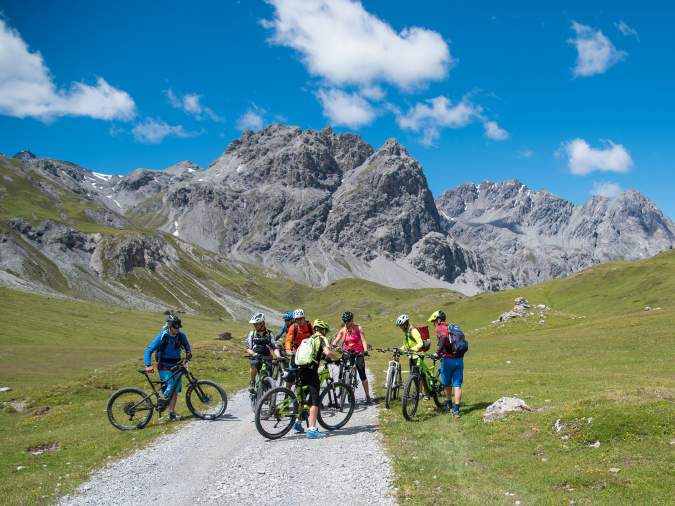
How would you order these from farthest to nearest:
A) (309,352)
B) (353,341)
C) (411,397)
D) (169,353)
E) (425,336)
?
(353,341) → (425,336) → (169,353) → (411,397) → (309,352)

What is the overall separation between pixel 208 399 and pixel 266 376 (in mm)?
2897

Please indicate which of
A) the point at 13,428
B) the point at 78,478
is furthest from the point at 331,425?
the point at 13,428

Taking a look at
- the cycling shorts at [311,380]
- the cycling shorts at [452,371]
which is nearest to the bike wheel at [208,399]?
the cycling shorts at [311,380]

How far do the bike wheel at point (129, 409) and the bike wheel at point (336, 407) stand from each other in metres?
7.30

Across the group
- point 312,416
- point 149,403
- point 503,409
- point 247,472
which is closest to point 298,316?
point 312,416

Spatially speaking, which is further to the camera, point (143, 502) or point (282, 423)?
point (282, 423)

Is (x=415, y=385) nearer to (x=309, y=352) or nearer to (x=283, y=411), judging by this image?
(x=309, y=352)

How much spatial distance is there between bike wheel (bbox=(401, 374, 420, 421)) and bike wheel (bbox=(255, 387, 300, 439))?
4.23m

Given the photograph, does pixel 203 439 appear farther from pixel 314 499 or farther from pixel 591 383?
pixel 591 383

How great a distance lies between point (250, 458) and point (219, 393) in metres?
7.62

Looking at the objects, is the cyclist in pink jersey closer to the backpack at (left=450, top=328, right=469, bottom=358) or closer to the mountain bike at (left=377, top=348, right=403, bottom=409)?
the mountain bike at (left=377, top=348, right=403, bottom=409)

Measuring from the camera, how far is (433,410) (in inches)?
893

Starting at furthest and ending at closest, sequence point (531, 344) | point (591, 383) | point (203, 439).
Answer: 1. point (531, 344)
2. point (591, 383)
3. point (203, 439)

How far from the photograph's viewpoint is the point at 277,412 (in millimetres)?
18438
